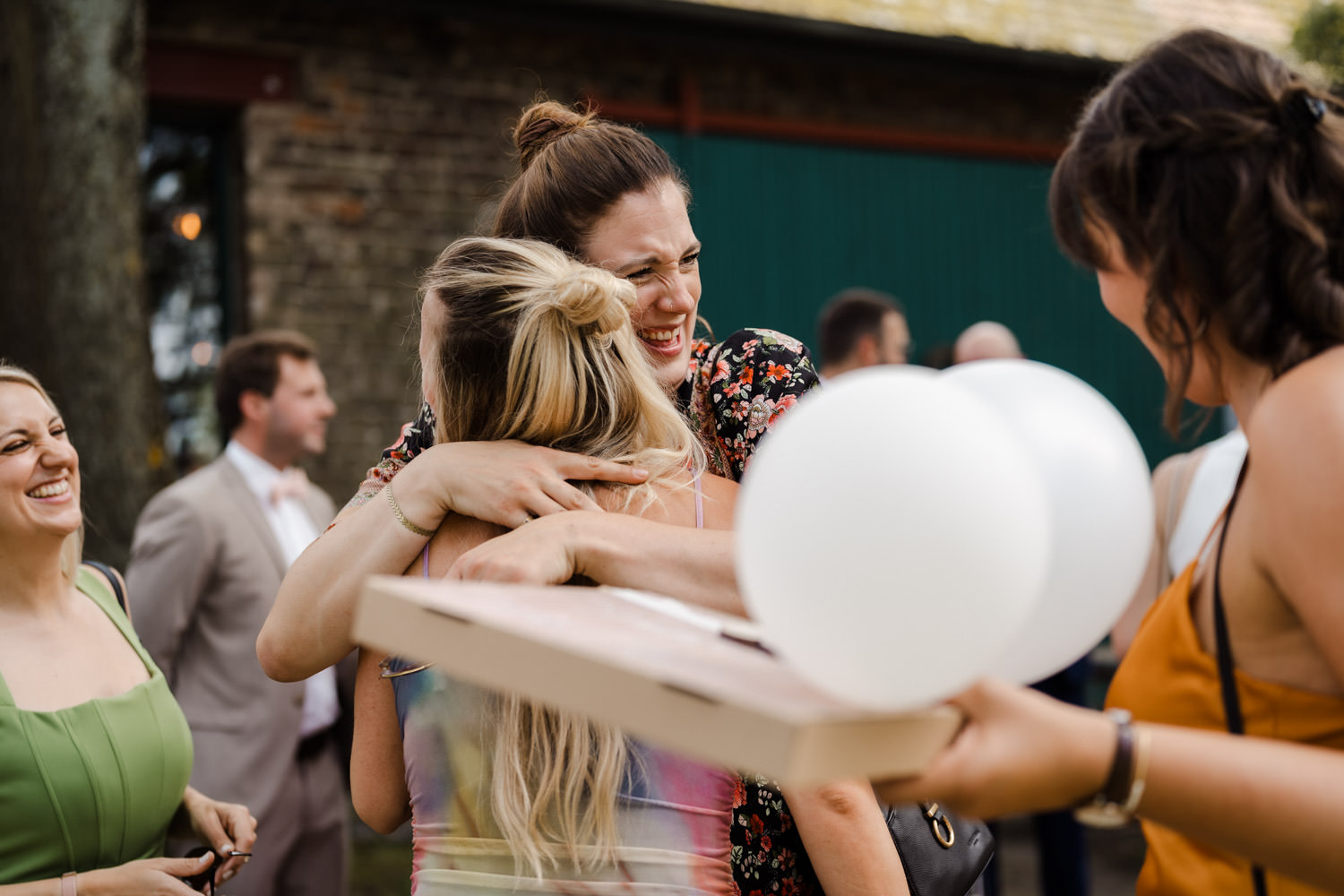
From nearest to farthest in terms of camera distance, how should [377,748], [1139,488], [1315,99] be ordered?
[1139,488] < [1315,99] < [377,748]

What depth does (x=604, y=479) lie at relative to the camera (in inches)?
60.3

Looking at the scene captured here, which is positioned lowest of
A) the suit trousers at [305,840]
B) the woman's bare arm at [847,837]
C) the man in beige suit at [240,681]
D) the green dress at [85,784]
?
the suit trousers at [305,840]

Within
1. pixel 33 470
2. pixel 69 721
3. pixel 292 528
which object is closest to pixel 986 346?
pixel 292 528

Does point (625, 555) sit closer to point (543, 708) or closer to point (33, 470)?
point (543, 708)

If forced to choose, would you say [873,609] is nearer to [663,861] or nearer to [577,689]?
[577,689]

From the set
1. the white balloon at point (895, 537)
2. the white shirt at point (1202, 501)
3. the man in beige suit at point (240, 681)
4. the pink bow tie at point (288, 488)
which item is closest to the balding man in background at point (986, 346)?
the white shirt at point (1202, 501)

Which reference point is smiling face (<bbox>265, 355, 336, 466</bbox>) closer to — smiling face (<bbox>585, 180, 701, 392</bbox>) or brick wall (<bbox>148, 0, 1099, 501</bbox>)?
brick wall (<bbox>148, 0, 1099, 501</bbox>)

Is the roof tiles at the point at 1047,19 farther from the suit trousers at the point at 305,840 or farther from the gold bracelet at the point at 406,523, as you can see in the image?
the gold bracelet at the point at 406,523

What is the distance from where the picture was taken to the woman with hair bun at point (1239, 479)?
3.51 ft

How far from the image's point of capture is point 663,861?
1.46m

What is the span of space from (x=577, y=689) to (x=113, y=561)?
12.3 feet

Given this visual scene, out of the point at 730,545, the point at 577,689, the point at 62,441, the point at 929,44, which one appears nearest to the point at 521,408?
the point at 730,545

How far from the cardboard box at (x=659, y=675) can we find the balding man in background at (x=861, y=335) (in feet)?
14.3

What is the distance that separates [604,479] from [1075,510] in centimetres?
65
